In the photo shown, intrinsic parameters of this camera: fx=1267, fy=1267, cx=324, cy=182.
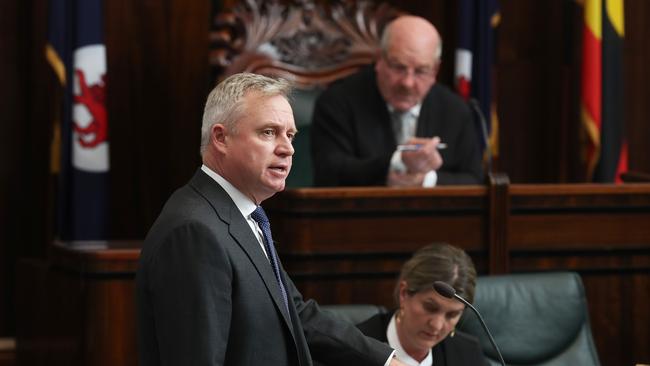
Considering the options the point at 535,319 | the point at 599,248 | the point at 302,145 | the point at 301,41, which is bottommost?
the point at 535,319

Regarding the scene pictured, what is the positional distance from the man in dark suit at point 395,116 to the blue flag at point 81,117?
3.71 ft

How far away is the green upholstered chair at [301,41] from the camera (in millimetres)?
5926

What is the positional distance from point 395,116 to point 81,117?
1.52m

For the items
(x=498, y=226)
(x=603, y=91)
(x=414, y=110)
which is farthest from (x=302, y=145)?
(x=603, y=91)

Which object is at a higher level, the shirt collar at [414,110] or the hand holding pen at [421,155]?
the shirt collar at [414,110]

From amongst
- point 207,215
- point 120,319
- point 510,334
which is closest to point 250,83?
point 207,215

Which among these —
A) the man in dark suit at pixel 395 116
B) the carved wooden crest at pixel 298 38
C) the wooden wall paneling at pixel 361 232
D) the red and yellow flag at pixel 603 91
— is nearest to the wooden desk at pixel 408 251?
the wooden wall paneling at pixel 361 232

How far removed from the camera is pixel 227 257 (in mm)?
2418

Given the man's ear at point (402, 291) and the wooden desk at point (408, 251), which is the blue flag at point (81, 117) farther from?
the man's ear at point (402, 291)

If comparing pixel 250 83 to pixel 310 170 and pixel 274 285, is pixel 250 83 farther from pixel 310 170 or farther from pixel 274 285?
pixel 310 170

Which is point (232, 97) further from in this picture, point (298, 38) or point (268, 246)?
point (298, 38)

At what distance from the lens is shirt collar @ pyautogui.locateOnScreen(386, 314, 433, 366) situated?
3643 millimetres

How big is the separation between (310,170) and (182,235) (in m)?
3.33

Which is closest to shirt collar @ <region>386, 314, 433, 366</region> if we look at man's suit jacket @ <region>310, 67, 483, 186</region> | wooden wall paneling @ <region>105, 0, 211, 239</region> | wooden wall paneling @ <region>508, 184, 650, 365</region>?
wooden wall paneling @ <region>508, 184, 650, 365</region>
